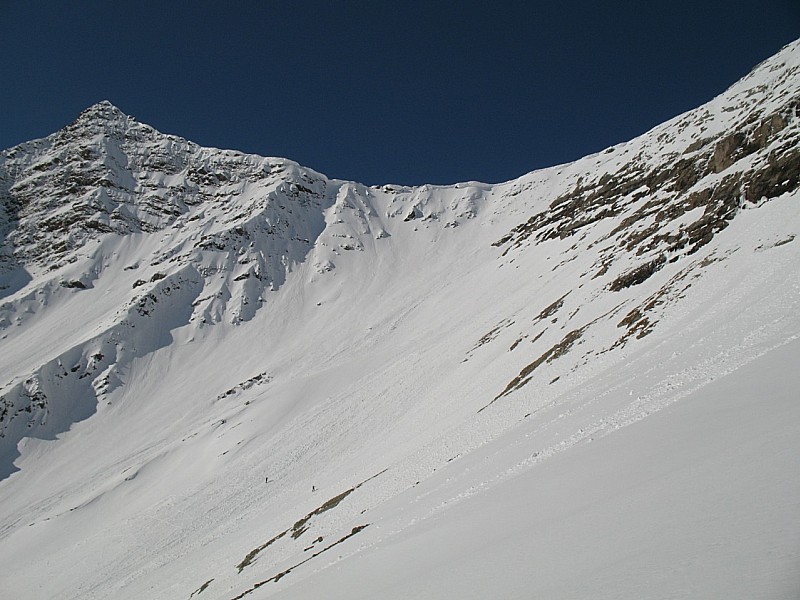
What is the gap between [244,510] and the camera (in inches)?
1323

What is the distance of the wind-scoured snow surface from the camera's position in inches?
207

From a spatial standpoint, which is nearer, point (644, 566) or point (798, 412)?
point (644, 566)

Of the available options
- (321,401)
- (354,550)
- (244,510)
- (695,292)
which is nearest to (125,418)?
(321,401)

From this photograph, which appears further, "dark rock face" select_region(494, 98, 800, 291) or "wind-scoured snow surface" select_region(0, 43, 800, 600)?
"dark rock face" select_region(494, 98, 800, 291)

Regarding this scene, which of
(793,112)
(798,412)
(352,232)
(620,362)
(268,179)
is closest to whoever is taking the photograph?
(798,412)

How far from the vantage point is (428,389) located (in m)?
40.1

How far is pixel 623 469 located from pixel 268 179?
149431 millimetres

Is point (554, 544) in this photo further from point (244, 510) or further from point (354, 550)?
point (244, 510)

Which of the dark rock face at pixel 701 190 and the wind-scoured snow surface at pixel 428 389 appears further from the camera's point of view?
the dark rock face at pixel 701 190

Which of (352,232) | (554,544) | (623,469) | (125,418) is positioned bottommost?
(623,469)

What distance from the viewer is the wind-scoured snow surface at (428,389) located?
526 cm

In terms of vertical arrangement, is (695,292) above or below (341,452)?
above

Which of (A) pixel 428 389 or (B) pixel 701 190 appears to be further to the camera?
(A) pixel 428 389

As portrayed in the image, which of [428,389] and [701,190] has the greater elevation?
[701,190]
